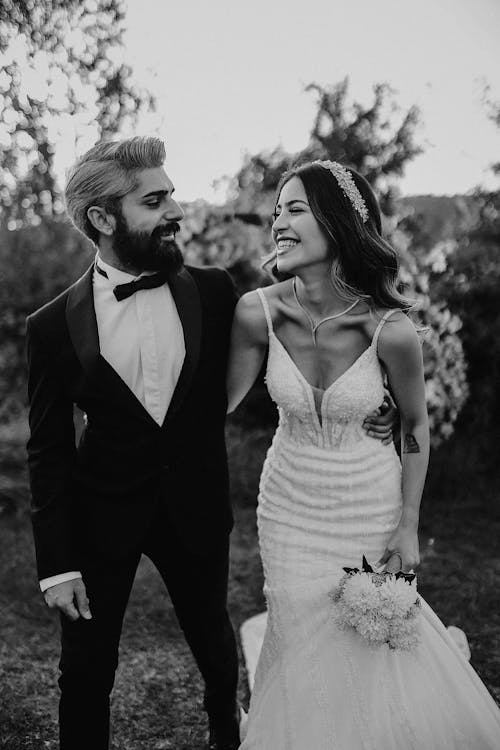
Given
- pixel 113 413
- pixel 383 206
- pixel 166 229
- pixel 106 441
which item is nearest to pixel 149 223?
pixel 166 229

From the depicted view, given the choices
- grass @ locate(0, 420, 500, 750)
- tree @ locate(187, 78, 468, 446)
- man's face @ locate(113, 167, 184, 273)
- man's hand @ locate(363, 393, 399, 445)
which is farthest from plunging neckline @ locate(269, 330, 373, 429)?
tree @ locate(187, 78, 468, 446)

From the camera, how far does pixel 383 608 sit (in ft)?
7.55

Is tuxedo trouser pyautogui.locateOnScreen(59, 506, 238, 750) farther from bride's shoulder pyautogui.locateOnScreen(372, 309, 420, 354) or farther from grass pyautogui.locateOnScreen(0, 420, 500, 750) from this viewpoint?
bride's shoulder pyautogui.locateOnScreen(372, 309, 420, 354)

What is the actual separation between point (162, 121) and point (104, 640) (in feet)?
9.88

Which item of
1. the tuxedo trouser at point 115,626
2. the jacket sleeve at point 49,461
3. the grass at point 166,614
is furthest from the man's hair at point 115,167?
the grass at point 166,614

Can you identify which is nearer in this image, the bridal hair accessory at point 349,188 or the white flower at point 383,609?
the white flower at point 383,609

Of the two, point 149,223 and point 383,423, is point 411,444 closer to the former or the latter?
point 383,423

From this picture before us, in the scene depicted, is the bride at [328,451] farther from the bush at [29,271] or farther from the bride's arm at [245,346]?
the bush at [29,271]

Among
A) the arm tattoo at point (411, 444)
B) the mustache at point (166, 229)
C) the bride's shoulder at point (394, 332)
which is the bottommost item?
the arm tattoo at point (411, 444)

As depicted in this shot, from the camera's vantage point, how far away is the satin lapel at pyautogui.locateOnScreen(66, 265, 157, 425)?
2568 millimetres

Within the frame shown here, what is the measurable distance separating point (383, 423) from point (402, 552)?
482 millimetres

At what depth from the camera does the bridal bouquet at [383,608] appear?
2.31 metres

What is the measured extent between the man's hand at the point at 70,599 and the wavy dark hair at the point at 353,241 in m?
1.46

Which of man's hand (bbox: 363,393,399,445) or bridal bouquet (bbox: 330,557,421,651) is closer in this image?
bridal bouquet (bbox: 330,557,421,651)
